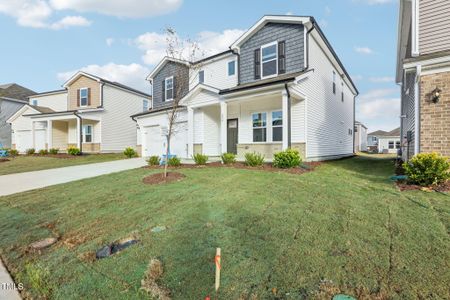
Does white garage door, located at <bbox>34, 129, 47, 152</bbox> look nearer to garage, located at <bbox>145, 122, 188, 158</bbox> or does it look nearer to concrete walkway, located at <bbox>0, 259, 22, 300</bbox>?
garage, located at <bbox>145, 122, 188, 158</bbox>

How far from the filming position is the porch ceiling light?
20.7 ft

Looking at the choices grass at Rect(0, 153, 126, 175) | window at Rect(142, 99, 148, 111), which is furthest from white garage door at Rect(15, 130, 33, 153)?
window at Rect(142, 99, 148, 111)

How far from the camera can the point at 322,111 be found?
42.7ft

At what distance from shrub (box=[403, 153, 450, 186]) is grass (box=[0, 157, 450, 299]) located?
0.66 metres

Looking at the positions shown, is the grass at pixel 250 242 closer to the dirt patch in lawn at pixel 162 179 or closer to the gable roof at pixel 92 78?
the dirt patch in lawn at pixel 162 179

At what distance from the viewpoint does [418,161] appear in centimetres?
559

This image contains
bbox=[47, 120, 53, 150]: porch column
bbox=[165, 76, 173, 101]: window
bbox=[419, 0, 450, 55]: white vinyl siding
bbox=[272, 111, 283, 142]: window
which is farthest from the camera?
bbox=[47, 120, 53, 150]: porch column

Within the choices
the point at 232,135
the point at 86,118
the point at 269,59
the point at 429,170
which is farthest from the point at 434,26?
the point at 86,118

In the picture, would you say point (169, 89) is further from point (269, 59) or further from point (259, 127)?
point (259, 127)

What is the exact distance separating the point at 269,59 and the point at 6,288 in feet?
41.3

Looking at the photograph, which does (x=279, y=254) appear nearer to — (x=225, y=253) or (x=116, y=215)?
(x=225, y=253)

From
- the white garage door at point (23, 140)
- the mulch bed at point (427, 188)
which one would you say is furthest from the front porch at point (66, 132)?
the mulch bed at point (427, 188)

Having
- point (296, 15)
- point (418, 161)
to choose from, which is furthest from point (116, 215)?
point (296, 15)

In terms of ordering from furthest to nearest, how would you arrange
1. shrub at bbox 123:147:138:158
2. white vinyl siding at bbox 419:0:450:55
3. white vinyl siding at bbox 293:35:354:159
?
shrub at bbox 123:147:138:158 < white vinyl siding at bbox 293:35:354:159 < white vinyl siding at bbox 419:0:450:55
